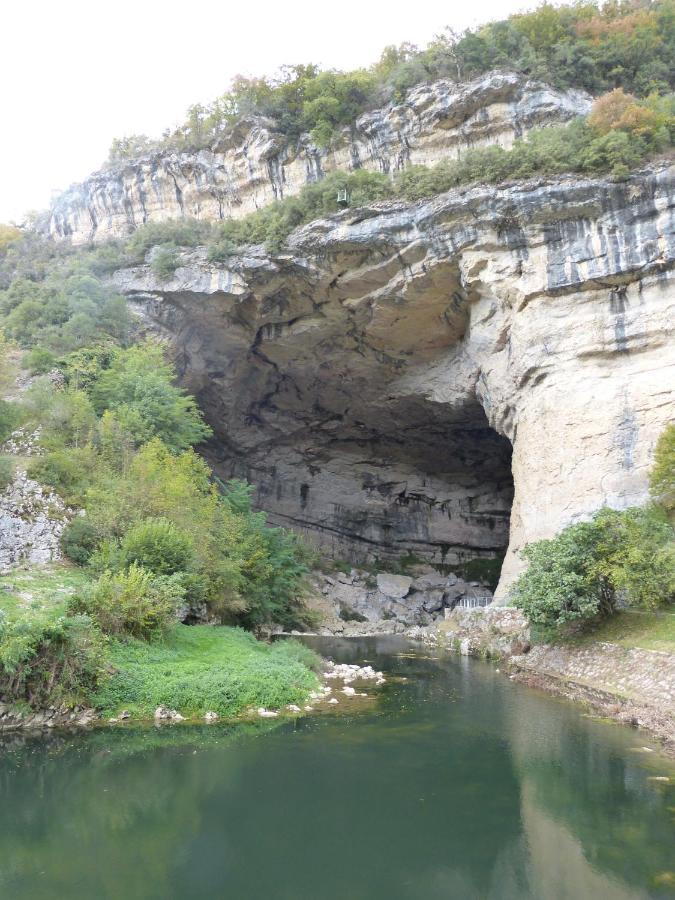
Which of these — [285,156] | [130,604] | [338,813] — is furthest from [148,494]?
[285,156]

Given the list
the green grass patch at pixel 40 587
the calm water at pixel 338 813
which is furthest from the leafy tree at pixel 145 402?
the calm water at pixel 338 813

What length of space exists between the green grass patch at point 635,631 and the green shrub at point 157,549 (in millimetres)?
11551

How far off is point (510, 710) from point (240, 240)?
29340mm

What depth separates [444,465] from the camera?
47.6m

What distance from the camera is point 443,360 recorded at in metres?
35.8

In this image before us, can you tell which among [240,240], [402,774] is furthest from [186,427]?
[402,774]

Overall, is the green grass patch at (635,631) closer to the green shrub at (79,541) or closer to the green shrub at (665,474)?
the green shrub at (665,474)

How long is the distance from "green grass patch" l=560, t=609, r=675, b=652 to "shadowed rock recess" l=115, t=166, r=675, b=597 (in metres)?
6.90

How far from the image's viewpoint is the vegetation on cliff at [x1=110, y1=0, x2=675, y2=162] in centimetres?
3278

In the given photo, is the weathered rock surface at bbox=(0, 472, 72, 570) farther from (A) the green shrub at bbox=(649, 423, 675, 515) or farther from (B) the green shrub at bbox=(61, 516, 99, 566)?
(A) the green shrub at bbox=(649, 423, 675, 515)

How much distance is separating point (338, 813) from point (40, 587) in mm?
10144

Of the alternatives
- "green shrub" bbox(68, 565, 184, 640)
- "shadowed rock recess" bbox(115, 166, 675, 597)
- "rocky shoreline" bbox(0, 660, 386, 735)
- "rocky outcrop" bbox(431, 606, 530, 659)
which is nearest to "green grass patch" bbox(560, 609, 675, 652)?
"rocky outcrop" bbox(431, 606, 530, 659)

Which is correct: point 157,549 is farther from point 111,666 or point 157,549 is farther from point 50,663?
point 50,663

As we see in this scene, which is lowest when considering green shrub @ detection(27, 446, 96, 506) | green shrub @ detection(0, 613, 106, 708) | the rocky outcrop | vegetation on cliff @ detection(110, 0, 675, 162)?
the rocky outcrop
